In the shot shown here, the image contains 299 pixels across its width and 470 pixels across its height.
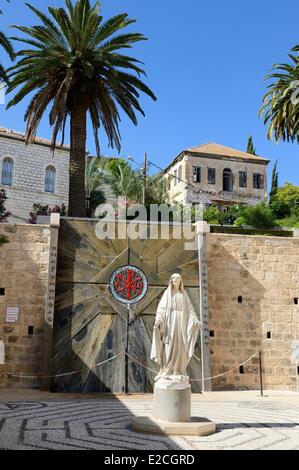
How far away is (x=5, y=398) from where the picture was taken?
463 inches

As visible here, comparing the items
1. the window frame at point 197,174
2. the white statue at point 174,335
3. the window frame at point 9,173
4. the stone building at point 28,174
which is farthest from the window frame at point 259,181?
the white statue at point 174,335

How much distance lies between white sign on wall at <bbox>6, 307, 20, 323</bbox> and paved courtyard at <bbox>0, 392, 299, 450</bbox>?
2.36 m

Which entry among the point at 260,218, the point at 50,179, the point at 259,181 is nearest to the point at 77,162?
the point at 50,179

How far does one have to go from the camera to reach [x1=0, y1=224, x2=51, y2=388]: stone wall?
14070 millimetres

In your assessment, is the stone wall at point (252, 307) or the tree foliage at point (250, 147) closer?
the stone wall at point (252, 307)

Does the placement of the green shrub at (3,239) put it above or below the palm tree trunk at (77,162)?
below

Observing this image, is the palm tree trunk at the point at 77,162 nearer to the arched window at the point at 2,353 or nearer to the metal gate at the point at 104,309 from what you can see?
the metal gate at the point at 104,309

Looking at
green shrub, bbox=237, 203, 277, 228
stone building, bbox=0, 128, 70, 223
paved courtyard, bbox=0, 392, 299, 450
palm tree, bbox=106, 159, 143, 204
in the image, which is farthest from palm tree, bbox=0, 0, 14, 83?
palm tree, bbox=106, 159, 143, 204

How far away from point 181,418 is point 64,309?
720 cm

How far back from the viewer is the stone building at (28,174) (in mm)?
32719

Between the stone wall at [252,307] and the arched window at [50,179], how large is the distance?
835 inches

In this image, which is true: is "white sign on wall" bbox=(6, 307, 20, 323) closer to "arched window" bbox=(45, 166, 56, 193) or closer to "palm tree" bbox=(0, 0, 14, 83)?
"palm tree" bbox=(0, 0, 14, 83)
